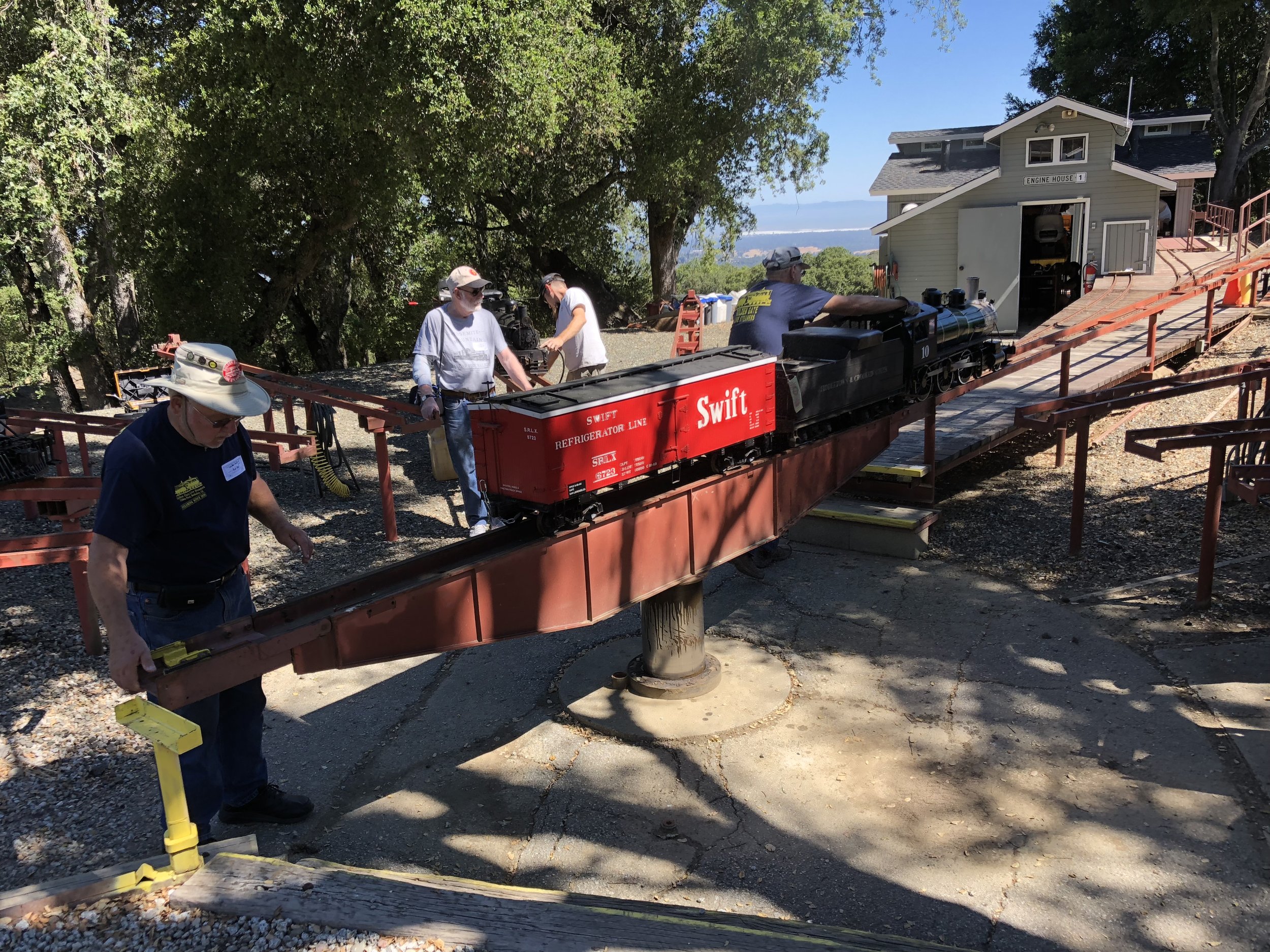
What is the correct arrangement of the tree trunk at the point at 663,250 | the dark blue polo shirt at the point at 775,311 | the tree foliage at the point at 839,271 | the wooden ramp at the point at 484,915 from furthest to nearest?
the tree foliage at the point at 839,271 → the tree trunk at the point at 663,250 → the dark blue polo shirt at the point at 775,311 → the wooden ramp at the point at 484,915

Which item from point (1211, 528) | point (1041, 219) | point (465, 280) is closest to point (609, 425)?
point (465, 280)

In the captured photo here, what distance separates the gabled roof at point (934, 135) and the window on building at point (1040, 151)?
4.92 m

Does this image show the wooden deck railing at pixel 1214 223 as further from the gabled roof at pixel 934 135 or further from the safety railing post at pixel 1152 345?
the safety railing post at pixel 1152 345

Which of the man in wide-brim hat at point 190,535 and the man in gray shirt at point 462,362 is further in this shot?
the man in gray shirt at point 462,362

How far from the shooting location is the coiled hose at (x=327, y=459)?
10.3 m

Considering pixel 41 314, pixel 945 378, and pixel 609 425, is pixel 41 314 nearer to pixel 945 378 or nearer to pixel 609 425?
pixel 945 378

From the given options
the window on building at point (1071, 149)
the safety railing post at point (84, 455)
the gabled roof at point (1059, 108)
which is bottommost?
the safety railing post at point (84, 455)

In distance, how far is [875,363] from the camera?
25.0 ft

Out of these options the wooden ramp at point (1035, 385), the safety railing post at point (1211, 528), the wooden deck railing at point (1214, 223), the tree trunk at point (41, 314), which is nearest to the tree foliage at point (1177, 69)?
the wooden deck railing at point (1214, 223)

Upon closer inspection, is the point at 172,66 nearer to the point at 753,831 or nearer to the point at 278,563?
the point at 278,563

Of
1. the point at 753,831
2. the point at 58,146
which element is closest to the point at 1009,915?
the point at 753,831

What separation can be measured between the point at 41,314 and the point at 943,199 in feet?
73.7

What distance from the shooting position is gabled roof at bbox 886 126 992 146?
2633cm

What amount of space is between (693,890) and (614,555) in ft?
5.32
